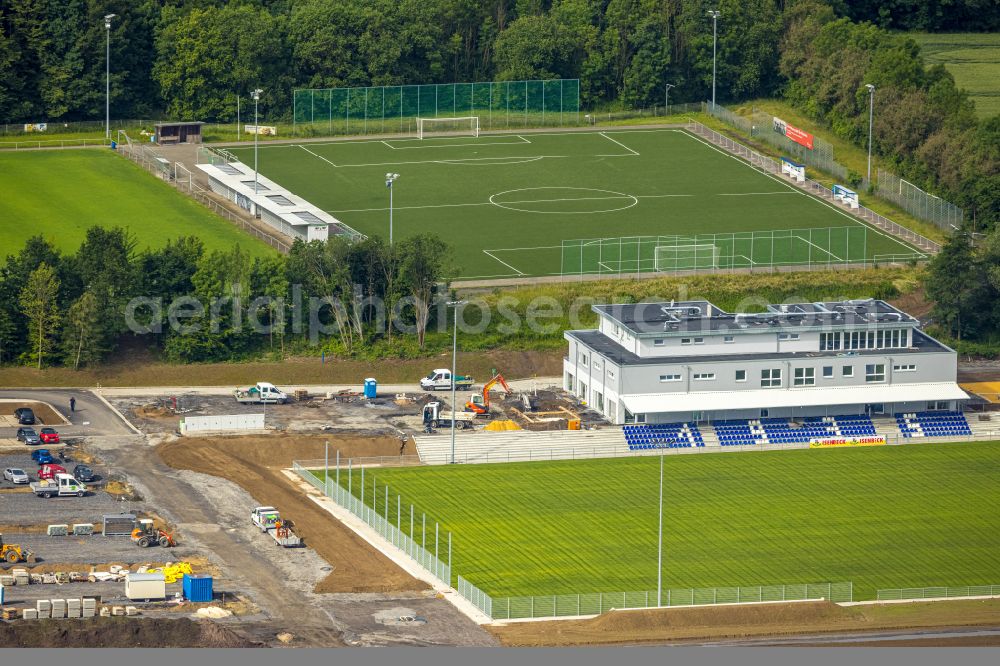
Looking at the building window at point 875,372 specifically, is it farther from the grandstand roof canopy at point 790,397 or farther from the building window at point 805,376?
the building window at point 805,376

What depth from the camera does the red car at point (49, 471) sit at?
13112 centimetres

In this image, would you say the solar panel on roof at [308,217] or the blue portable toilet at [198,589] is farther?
the solar panel on roof at [308,217]

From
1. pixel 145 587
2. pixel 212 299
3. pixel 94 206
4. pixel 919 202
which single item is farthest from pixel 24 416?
pixel 919 202

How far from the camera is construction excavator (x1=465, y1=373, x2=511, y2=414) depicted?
148500 mm

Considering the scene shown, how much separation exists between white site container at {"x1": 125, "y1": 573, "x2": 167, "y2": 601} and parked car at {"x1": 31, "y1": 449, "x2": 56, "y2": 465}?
84.0 feet

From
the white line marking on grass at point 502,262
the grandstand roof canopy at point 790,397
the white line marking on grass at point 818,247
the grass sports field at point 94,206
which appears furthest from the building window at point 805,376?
the grass sports field at point 94,206

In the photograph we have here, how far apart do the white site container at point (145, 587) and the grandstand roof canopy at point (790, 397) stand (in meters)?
44.1

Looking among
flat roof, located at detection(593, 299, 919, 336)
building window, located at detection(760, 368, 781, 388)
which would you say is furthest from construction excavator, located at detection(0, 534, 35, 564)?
building window, located at detection(760, 368, 781, 388)

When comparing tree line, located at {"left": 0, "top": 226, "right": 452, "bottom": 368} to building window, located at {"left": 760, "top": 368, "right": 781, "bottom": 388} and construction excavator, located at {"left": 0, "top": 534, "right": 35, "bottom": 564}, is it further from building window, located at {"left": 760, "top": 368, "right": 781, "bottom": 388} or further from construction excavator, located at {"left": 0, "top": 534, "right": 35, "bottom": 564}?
construction excavator, located at {"left": 0, "top": 534, "right": 35, "bottom": 564}

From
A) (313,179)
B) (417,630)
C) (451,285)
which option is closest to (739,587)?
(417,630)

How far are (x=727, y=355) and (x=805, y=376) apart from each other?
5.56 m

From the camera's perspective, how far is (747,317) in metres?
153

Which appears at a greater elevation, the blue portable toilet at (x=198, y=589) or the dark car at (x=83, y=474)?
the dark car at (x=83, y=474)

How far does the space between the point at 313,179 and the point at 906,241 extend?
5272 cm
